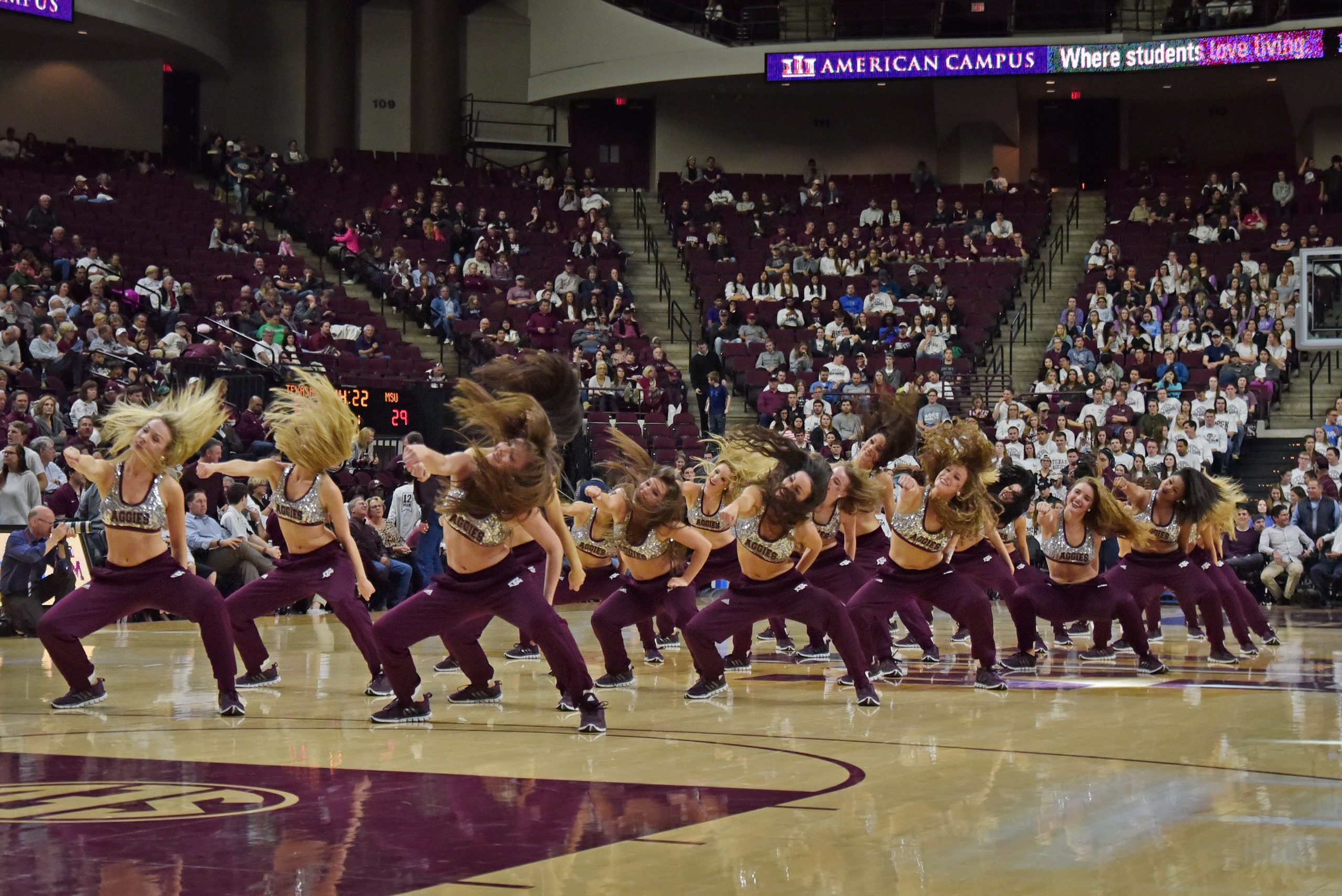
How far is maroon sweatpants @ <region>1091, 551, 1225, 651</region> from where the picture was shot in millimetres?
11617

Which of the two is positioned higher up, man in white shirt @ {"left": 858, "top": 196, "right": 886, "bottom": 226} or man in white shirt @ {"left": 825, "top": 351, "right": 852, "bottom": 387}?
man in white shirt @ {"left": 858, "top": 196, "right": 886, "bottom": 226}

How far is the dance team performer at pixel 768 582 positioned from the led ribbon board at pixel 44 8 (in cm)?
1973

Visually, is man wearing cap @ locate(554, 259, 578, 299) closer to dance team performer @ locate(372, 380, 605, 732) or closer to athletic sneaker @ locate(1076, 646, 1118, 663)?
athletic sneaker @ locate(1076, 646, 1118, 663)

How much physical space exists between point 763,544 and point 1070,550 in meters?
2.76

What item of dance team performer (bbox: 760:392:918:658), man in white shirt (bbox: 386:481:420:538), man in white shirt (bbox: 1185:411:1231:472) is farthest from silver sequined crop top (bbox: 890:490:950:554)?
man in white shirt (bbox: 1185:411:1231:472)

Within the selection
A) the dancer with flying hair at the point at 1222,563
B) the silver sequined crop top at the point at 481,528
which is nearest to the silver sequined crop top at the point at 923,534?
the silver sequined crop top at the point at 481,528

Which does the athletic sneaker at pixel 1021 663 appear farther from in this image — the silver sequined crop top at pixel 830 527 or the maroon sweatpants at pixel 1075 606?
the silver sequined crop top at pixel 830 527

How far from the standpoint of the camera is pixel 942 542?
9703 millimetres

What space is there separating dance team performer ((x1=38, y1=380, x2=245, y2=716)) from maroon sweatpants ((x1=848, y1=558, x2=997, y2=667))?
375 centimetres

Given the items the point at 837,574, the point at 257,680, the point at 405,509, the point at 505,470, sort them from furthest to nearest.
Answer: the point at 405,509 < the point at 837,574 < the point at 257,680 < the point at 505,470

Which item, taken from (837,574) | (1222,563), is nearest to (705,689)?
(837,574)

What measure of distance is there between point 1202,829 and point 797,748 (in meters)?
2.25

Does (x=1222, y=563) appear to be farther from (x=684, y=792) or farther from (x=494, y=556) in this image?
(x=684, y=792)

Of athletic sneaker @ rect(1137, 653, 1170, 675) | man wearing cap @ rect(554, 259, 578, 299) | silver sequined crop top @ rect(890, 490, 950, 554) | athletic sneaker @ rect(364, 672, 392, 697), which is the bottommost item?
athletic sneaker @ rect(1137, 653, 1170, 675)
